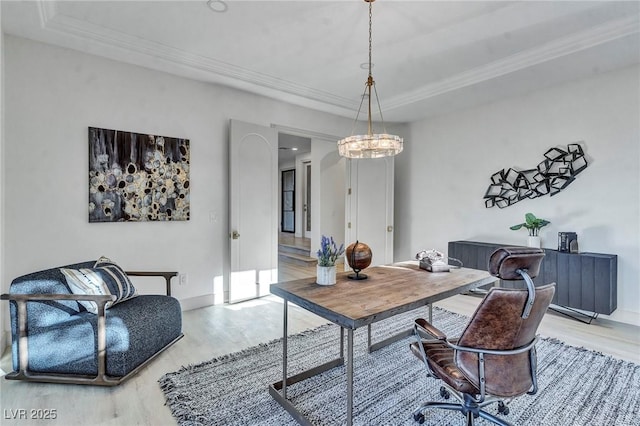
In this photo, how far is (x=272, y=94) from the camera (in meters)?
4.23

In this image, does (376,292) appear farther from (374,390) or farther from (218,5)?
(218,5)

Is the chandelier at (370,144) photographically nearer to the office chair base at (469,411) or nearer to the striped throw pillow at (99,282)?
the office chair base at (469,411)

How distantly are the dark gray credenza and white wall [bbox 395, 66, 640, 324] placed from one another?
39cm

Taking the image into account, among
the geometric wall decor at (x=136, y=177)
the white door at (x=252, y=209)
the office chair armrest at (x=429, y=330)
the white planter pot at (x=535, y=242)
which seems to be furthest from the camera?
the white door at (x=252, y=209)

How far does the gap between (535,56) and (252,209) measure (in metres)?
3.54

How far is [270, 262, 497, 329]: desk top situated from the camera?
5.27ft

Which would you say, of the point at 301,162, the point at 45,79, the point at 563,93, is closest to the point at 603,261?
the point at 563,93

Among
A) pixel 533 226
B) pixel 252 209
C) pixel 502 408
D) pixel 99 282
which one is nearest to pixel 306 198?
pixel 252 209

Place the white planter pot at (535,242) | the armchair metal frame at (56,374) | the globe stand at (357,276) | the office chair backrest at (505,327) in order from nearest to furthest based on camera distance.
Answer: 1. the office chair backrest at (505,327)
2. the armchair metal frame at (56,374)
3. the globe stand at (357,276)
4. the white planter pot at (535,242)

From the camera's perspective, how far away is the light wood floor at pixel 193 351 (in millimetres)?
1930

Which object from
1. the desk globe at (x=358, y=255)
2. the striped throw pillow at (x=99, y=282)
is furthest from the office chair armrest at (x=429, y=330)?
the striped throw pillow at (x=99, y=282)

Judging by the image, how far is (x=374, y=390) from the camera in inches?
85.4

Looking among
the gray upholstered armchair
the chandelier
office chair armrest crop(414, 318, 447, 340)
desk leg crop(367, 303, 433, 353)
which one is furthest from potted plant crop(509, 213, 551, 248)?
the gray upholstered armchair

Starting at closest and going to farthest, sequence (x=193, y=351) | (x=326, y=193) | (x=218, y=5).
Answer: (x=218, y=5) → (x=193, y=351) → (x=326, y=193)
